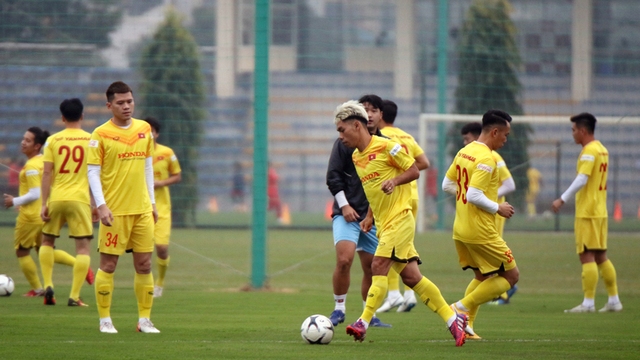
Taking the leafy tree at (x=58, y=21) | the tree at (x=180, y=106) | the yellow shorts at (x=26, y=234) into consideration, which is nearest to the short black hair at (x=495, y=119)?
the yellow shorts at (x=26, y=234)

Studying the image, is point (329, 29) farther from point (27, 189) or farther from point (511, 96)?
point (27, 189)

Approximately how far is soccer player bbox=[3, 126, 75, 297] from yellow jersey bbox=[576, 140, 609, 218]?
678 centimetres

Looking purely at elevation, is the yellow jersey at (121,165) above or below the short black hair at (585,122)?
below

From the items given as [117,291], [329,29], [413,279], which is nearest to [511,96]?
[329,29]

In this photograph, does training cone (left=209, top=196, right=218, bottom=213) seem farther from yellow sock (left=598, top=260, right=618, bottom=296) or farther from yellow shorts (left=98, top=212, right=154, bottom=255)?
yellow shorts (left=98, top=212, right=154, bottom=255)

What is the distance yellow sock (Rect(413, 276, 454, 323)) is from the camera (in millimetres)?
8055

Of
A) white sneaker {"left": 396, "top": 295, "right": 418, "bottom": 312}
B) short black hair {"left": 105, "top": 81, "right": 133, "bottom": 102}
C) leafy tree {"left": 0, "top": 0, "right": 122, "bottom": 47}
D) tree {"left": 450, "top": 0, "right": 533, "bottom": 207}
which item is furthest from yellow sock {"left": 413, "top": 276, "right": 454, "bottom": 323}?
leafy tree {"left": 0, "top": 0, "right": 122, "bottom": 47}

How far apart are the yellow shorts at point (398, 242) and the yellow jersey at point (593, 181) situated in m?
4.37

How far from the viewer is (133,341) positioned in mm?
8109

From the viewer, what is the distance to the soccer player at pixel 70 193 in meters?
11.2

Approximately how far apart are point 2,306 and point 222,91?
805 cm

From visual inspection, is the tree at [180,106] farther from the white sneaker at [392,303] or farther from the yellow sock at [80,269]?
the white sneaker at [392,303]

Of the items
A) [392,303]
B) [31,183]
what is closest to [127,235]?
[392,303]

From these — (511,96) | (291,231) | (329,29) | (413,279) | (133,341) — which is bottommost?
(291,231)
